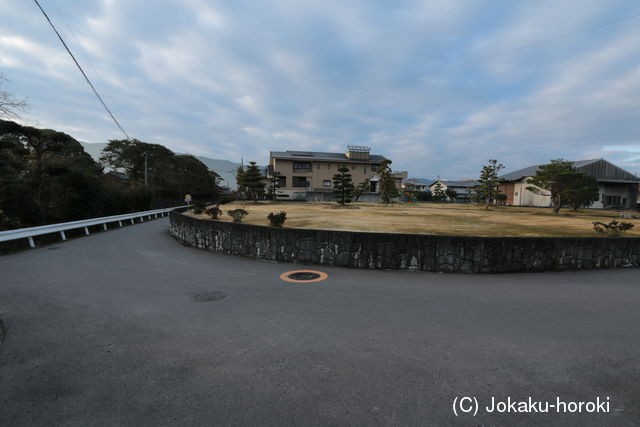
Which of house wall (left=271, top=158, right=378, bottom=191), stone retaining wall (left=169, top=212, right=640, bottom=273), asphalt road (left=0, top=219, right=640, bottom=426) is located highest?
house wall (left=271, top=158, right=378, bottom=191)

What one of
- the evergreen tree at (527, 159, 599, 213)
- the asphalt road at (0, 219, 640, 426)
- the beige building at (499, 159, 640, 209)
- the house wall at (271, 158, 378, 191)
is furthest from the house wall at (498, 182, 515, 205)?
the asphalt road at (0, 219, 640, 426)

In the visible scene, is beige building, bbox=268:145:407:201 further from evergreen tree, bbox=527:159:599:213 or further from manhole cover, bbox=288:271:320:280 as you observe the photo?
manhole cover, bbox=288:271:320:280

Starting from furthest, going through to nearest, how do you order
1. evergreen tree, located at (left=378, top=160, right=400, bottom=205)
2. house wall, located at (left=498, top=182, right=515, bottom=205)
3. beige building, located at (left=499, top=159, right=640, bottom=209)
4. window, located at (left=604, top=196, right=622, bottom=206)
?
house wall, located at (left=498, top=182, right=515, bottom=205), window, located at (left=604, top=196, right=622, bottom=206), beige building, located at (left=499, top=159, right=640, bottom=209), evergreen tree, located at (left=378, top=160, right=400, bottom=205)

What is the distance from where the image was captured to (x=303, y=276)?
6531 millimetres

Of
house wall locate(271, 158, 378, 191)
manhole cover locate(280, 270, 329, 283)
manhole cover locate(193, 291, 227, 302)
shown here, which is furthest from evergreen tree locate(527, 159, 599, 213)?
manhole cover locate(193, 291, 227, 302)

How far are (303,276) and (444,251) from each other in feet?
12.9

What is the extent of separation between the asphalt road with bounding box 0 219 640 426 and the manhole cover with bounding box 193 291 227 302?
0.13 m

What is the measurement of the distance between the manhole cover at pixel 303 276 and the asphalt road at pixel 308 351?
0.38 m

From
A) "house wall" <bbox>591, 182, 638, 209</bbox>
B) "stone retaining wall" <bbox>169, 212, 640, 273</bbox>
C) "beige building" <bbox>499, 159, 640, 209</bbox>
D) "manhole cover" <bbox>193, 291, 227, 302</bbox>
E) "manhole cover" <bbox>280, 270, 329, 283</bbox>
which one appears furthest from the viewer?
"house wall" <bbox>591, 182, 638, 209</bbox>

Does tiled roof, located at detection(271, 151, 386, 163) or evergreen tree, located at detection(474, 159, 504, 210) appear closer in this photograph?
evergreen tree, located at detection(474, 159, 504, 210)

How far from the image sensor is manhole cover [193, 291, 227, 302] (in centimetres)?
490

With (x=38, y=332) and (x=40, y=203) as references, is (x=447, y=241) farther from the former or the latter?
(x=40, y=203)

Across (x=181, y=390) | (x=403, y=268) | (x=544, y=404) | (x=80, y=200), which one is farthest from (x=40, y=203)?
(x=544, y=404)

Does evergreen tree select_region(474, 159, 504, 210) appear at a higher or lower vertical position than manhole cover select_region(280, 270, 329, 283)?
higher
